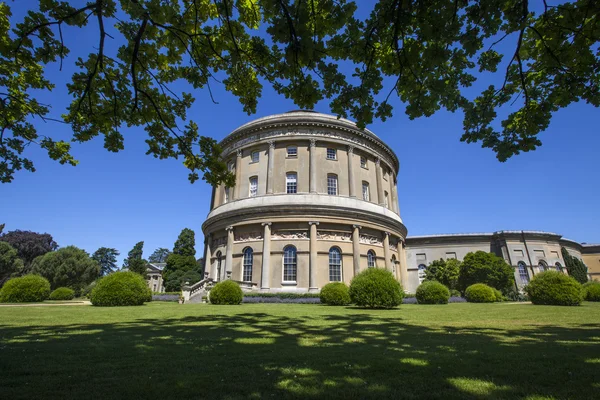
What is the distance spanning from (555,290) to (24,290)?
3151cm

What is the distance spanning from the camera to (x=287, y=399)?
9.53 ft

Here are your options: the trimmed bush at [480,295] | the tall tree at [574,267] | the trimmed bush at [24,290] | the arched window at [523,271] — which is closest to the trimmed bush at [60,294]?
the trimmed bush at [24,290]

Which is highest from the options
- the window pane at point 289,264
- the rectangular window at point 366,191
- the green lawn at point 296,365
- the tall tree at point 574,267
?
the rectangular window at point 366,191

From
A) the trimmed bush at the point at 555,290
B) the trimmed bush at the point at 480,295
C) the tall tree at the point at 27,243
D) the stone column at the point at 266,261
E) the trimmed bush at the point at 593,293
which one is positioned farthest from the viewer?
the tall tree at the point at 27,243

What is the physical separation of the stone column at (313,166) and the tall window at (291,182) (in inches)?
56.0

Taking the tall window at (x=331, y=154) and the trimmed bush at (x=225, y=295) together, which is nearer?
the trimmed bush at (x=225, y=295)

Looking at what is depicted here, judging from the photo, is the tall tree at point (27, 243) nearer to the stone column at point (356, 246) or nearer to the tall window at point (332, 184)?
the tall window at point (332, 184)

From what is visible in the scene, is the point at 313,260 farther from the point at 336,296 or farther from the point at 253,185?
the point at 253,185

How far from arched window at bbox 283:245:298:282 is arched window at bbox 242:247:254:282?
2795 millimetres

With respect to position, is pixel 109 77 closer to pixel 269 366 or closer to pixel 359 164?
pixel 269 366

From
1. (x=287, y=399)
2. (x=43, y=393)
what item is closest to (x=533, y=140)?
(x=287, y=399)

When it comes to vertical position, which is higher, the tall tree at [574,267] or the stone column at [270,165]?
the stone column at [270,165]

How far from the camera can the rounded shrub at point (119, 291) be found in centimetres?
1575

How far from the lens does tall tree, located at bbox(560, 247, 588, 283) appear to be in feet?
137
